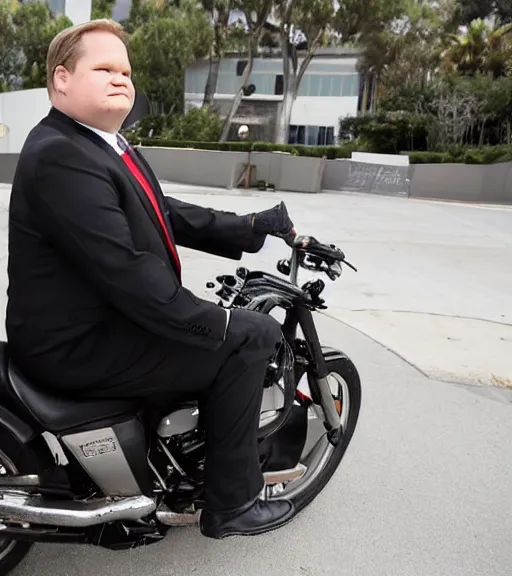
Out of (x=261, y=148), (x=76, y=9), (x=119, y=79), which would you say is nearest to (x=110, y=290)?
(x=119, y=79)

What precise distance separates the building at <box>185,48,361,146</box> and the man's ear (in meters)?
36.4

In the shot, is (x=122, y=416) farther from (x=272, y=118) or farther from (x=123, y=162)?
(x=272, y=118)

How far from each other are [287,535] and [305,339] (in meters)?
0.78

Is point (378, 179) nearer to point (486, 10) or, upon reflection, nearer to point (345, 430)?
point (345, 430)

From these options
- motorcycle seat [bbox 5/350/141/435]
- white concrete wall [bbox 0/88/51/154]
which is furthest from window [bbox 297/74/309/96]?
motorcycle seat [bbox 5/350/141/435]

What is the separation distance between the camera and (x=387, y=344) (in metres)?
4.68

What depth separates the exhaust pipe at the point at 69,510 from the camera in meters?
1.82

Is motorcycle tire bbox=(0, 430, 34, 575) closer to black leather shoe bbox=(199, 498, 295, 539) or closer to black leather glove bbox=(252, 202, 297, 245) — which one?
black leather shoe bbox=(199, 498, 295, 539)

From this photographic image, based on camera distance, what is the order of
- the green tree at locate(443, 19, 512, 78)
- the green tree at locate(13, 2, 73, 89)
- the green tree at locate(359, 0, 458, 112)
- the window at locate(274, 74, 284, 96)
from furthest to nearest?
the window at locate(274, 74, 284, 96), the green tree at locate(13, 2, 73, 89), the green tree at locate(359, 0, 458, 112), the green tree at locate(443, 19, 512, 78)

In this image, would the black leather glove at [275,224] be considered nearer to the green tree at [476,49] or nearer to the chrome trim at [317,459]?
the chrome trim at [317,459]

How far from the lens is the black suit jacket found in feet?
5.20

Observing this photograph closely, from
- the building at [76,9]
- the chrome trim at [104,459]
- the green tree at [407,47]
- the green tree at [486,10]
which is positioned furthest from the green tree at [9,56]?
the chrome trim at [104,459]

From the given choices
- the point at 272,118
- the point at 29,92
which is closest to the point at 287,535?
the point at 29,92

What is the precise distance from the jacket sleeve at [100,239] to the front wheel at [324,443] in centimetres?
97
